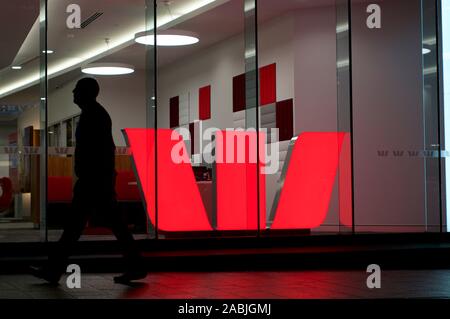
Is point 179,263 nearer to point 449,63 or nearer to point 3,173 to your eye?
point 3,173

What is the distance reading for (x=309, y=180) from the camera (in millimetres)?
9297

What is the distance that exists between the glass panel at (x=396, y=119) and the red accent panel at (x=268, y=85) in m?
2.14

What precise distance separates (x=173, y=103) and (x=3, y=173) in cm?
400

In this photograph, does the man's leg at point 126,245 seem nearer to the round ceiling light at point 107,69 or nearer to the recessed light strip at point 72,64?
the recessed light strip at point 72,64

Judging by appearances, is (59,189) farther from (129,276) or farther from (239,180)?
(129,276)

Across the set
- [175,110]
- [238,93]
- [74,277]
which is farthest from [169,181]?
[238,93]

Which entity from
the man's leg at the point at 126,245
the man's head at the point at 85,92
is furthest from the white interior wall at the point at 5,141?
the man's leg at the point at 126,245

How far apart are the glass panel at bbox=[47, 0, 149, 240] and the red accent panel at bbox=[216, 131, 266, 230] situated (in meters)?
0.93

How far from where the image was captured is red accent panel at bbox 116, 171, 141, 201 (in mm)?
8977

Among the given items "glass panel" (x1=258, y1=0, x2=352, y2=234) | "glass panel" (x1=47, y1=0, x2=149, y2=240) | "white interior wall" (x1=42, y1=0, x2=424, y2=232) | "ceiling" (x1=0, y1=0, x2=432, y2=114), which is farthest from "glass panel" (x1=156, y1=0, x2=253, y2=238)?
"white interior wall" (x1=42, y1=0, x2=424, y2=232)

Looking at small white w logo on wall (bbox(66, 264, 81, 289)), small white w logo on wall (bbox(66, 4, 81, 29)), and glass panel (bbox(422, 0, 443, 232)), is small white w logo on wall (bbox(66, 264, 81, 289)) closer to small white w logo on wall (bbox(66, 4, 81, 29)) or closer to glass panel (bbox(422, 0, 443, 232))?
small white w logo on wall (bbox(66, 4, 81, 29))
